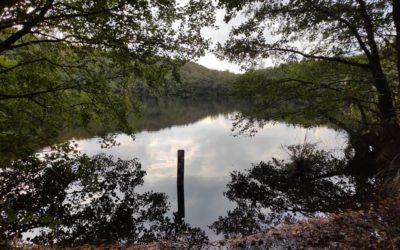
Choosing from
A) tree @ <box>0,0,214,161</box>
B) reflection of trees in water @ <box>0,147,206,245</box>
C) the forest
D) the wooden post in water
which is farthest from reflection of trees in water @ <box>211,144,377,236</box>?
tree @ <box>0,0,214,161</box>

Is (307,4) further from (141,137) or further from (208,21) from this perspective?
(141,137)

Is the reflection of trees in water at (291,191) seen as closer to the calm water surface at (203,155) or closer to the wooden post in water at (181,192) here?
the calm water surface at (203,155)

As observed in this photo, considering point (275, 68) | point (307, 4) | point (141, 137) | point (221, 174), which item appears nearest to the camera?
point (307, 4)

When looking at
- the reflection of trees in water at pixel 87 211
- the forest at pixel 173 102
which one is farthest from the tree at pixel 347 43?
the reflection of trees in water at pixel 87 211

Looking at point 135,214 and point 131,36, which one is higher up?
point 131,36

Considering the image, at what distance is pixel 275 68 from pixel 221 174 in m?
7.20

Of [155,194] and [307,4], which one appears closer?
[307,4]

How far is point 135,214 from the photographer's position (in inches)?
496

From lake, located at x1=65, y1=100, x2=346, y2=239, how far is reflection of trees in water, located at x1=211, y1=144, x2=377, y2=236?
2.17 feet

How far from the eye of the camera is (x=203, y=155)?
2478 cm

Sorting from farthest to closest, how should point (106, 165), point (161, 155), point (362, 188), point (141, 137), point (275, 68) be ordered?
point (141, 137)
point (161, 155)
point (106, 165)
point (275, 68)
point (362, 188)

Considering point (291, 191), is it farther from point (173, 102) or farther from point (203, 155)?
point (203, 155)

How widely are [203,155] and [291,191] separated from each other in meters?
11.2

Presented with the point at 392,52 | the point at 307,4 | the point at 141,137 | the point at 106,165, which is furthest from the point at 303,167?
the point at 141,137
